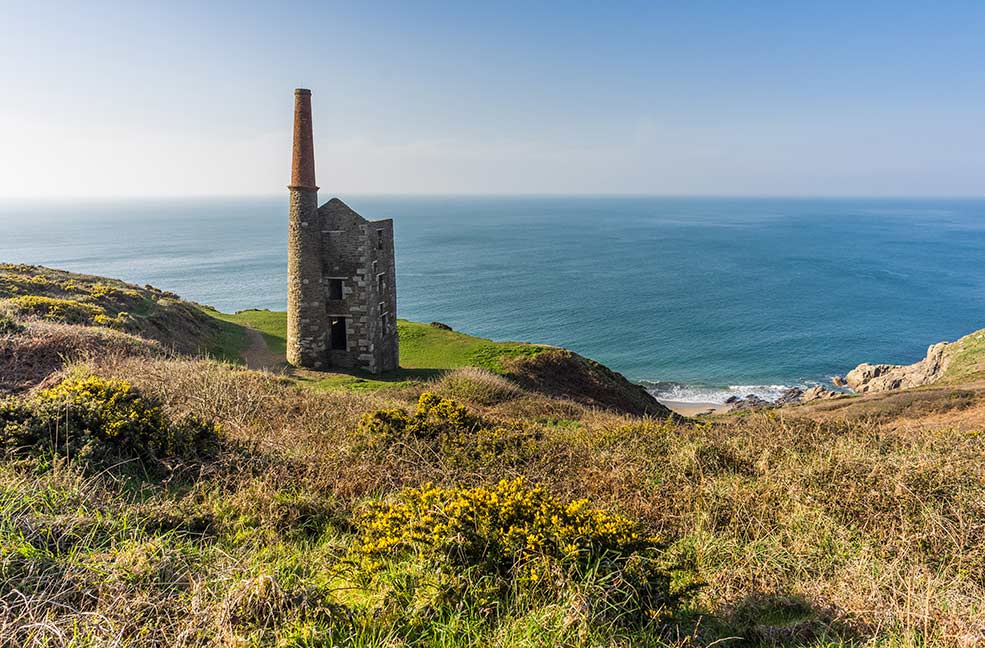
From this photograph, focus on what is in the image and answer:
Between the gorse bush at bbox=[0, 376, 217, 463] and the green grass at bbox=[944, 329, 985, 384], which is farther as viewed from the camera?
the green grass at bbox=[944, 329, 985, 384]

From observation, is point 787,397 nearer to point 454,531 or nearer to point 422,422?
point 422,422

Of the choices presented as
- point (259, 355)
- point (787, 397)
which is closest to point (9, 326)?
point (259, 355)

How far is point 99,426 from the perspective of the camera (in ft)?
28.4

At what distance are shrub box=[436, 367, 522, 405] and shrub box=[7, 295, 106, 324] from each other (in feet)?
48.8

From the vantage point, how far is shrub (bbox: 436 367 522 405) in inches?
877

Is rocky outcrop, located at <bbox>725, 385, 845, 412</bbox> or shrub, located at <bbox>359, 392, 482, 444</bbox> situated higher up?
shrub, located at <bbox>359, 392, 482, 444</bbox>

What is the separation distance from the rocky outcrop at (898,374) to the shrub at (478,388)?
35492 mm

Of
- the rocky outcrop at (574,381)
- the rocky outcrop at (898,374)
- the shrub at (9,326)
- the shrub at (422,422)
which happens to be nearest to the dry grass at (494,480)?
the shrub at (422,422)

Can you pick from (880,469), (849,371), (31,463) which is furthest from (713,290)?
(31,463)

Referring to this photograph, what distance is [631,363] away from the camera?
59.2 meters

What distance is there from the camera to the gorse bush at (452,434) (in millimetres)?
10414

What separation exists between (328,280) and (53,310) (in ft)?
35.6

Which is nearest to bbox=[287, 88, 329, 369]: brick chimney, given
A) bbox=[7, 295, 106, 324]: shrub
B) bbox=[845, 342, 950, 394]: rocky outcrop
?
bbox=[7, 295, 106, 324]: shrub

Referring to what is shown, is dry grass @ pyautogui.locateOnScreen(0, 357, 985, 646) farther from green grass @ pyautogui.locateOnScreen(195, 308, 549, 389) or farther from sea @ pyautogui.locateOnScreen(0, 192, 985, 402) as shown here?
sea @ pyautogui.locateOnScreen(0, 192, 985, 402)
